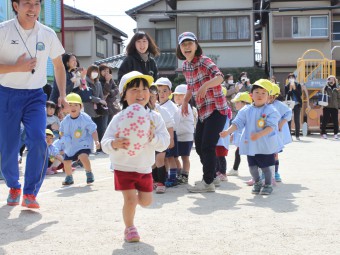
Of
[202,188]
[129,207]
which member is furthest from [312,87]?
[129,207]

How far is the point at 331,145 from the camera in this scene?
1352cm

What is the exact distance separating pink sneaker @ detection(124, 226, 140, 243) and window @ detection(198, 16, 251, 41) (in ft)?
96.6

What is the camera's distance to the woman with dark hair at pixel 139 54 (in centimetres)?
666

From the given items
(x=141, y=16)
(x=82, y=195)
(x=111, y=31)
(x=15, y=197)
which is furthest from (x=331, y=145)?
(x=111, y=31)

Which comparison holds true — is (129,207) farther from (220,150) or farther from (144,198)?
(220,150)

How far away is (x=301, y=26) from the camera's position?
31.2m

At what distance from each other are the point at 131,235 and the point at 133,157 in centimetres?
57

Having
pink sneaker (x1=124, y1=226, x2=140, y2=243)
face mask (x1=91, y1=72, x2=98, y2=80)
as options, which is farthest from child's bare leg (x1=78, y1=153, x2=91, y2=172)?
face mask (x1=91, y1=72, x2=98, y2=80)

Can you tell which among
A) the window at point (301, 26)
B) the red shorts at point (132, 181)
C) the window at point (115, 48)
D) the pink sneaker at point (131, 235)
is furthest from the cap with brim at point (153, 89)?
the window at point (115, 48)

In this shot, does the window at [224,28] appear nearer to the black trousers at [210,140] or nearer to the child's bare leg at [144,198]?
the black trousers at [210,140]

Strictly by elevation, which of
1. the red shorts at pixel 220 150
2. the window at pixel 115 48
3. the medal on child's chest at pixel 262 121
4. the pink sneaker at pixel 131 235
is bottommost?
the pink sneaker at pixel 131 235

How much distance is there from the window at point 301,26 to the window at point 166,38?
7421mm

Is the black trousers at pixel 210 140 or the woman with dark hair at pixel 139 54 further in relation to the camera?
the woman with dark hair at pixel 139 54

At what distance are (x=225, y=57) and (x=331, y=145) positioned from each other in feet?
64.1
